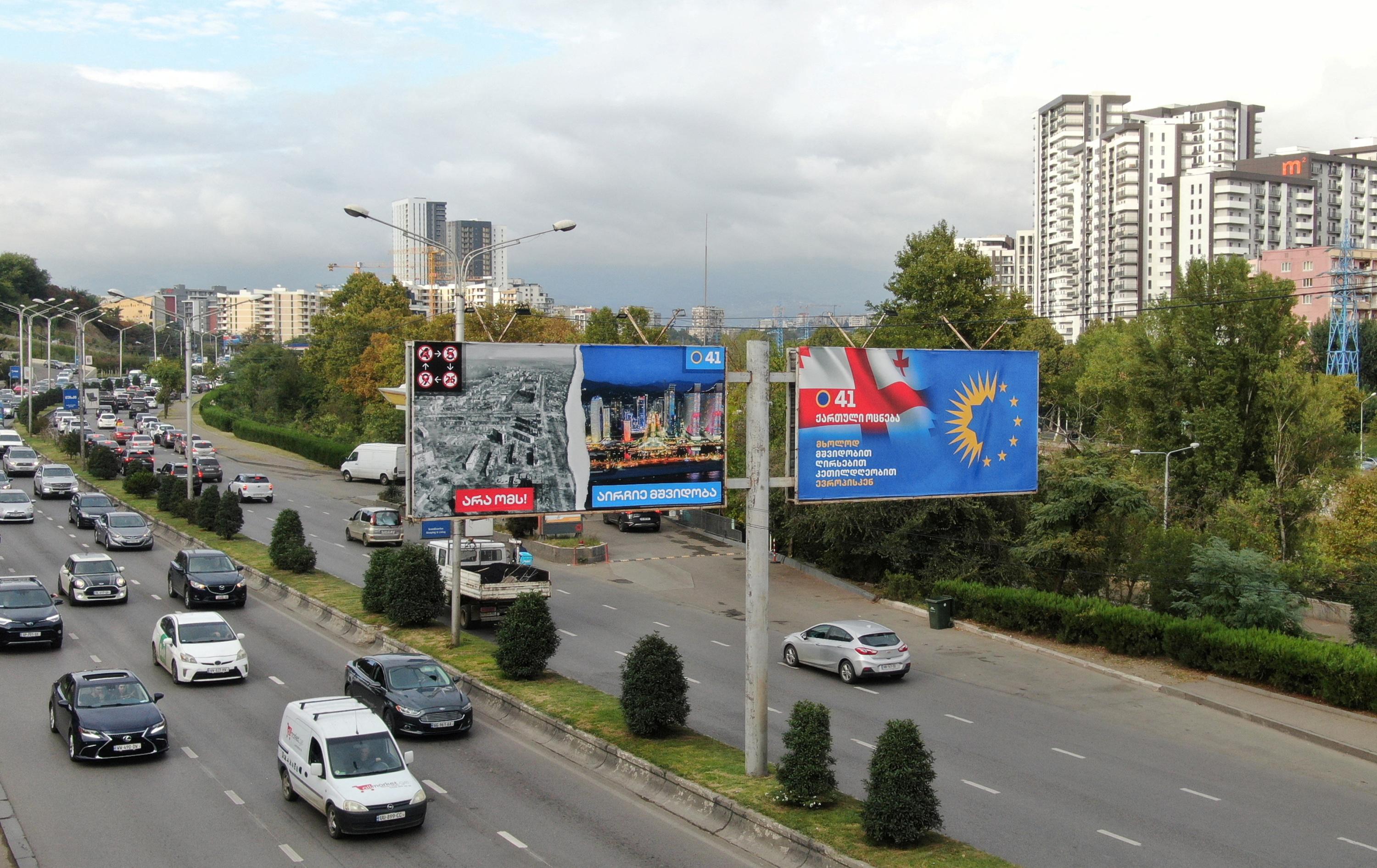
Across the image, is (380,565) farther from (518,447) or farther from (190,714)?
(518,447)

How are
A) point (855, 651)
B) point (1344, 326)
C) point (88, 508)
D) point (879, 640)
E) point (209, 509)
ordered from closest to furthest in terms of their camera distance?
point (855, 651)
point (879, 640)
point (209, 509)
point (88, 508)
point (1344, 326)

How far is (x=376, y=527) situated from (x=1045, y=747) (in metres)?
31.6

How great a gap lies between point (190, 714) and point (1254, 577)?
84.0 ft

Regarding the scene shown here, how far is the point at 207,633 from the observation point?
2450 cm

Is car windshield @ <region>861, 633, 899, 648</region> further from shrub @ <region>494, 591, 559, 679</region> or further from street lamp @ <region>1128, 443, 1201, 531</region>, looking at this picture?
street lamp @ <region>1128, 443, 1201, 531</region>

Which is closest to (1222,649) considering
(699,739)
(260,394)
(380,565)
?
(699,739)

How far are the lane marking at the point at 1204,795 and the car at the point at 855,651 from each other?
829cm

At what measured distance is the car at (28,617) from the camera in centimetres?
2584

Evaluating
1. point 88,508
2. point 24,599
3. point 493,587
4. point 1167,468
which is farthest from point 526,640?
point 1167,468

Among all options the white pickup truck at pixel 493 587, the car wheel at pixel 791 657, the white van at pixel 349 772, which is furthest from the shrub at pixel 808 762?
the white pickup truck at pixel 493 587

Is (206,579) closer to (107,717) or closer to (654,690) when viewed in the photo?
(107,717)

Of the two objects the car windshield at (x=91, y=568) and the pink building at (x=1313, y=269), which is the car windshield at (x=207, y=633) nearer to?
the car windshield at (x=91, y=568)

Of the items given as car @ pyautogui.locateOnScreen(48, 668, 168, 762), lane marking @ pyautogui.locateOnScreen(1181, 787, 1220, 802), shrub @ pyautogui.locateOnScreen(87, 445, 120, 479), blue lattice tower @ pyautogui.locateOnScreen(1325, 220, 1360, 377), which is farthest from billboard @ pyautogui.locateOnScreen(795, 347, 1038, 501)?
blue lattice tower @ pyautogui.locateOnScreen(1325, 220, 1360, 377)

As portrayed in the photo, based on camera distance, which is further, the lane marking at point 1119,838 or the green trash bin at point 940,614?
the green trash bin at point 940,614
